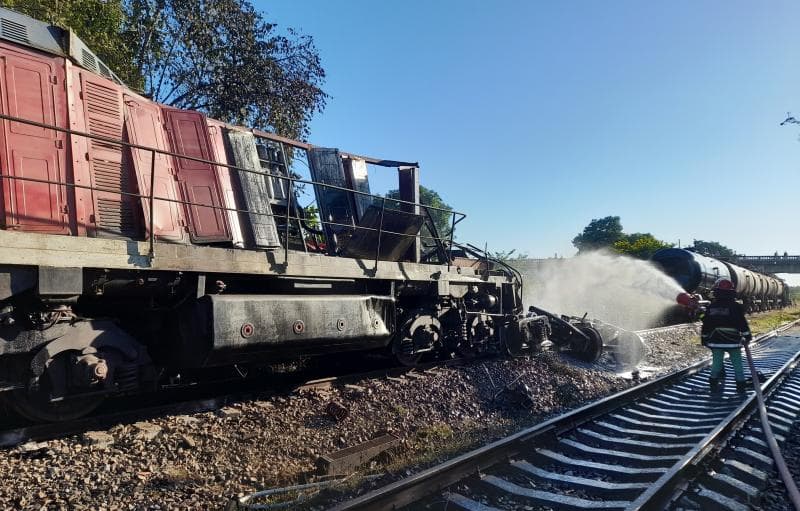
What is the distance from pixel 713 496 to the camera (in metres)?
3.86

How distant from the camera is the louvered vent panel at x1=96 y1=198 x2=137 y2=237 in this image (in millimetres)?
4828

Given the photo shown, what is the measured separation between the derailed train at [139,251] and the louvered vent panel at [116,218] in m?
0.01

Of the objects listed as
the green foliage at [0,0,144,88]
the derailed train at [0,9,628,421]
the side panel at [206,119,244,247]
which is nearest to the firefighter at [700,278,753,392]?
the derailed train at [0,9,628,421]

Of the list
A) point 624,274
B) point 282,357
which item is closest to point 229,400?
point 282,357

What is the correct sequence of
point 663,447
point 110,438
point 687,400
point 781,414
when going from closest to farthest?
point 110,438, point 663,447, point 781,414, point 687,400

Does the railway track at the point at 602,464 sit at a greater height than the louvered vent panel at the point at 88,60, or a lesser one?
lesser

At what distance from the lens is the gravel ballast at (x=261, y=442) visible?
12.1 ft

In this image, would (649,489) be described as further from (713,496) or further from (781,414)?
(781,414)

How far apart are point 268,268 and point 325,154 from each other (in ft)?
10.00

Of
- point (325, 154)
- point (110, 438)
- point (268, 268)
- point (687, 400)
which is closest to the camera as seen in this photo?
point (110, 438)

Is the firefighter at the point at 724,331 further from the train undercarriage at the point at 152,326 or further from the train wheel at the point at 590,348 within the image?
the train undercarriage at the point at 152,326

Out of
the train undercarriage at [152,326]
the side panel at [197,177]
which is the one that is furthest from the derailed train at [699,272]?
the side panel at [197,177]

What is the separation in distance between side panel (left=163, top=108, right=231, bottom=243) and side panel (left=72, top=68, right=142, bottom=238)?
1.87 ft

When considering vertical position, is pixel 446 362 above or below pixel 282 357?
below
